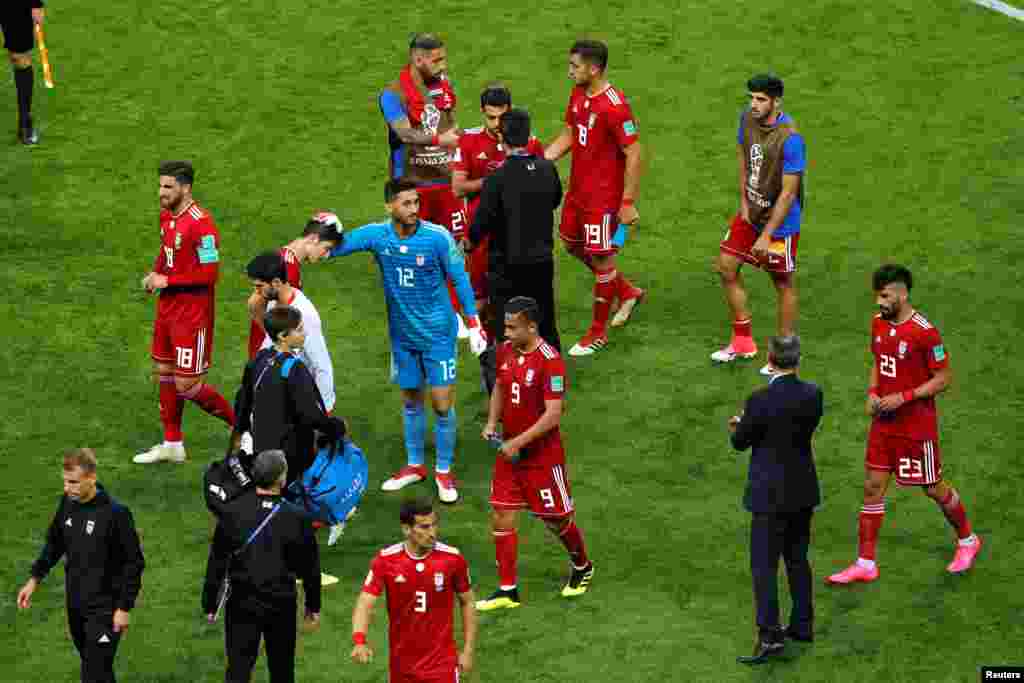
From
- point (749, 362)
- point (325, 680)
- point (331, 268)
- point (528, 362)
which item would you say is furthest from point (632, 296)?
point (325, 680)

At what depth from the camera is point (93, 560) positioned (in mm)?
11242

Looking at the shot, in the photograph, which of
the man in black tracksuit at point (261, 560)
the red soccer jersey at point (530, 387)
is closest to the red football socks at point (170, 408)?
the red soccer jersey at point (530, 387)

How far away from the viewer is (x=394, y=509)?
14.1 metres

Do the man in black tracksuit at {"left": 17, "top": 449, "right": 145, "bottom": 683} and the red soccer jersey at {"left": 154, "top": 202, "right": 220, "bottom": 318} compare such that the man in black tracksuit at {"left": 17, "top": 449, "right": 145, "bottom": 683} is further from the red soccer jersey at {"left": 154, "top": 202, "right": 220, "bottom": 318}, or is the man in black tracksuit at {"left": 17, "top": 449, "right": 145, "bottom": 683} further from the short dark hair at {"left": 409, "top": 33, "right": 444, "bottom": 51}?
the short dark hair at {"left": 409, "top": 33, "right": 444, "bottom": 51}

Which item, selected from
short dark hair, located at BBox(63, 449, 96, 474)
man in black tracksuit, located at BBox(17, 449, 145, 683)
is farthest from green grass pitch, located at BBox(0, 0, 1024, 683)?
short dark hair, located at BBox(63, 449, 96, 474)

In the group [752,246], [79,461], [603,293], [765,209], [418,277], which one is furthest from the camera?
[603,293]

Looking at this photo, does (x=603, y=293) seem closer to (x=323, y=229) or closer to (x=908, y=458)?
(x=323, y=229)

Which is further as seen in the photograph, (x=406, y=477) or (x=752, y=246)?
(x=752, y=246)

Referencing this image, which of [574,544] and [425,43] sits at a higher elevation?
[425,43]

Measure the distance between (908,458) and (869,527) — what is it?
1.74 feet

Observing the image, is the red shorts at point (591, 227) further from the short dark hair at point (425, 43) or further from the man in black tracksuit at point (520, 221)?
the short dark hair at point (425, 43)

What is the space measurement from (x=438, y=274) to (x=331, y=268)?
4138 millimetres

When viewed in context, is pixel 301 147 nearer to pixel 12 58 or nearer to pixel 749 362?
pixel 12 58

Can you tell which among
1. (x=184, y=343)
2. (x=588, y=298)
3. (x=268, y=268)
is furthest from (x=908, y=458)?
(x=184, y=343)
